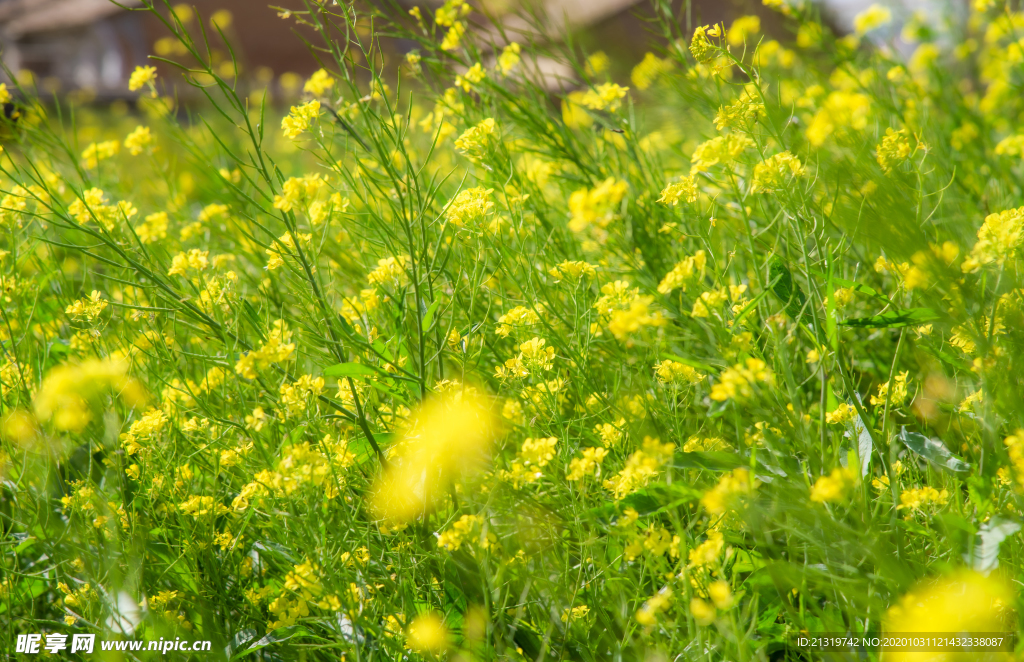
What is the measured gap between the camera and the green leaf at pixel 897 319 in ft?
3.77

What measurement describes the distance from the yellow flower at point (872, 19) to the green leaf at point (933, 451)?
2113 millimetres

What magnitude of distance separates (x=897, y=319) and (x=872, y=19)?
7.22 feet

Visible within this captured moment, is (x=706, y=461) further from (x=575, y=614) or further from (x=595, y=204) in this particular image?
(x=595, y=204)

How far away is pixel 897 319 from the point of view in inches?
46.6

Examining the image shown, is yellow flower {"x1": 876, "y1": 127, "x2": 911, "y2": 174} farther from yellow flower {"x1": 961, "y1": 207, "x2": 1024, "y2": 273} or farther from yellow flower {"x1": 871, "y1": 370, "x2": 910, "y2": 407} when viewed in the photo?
yellow flower {"x1": 871, "y1": 370, "x2": 910, "y2": 407}

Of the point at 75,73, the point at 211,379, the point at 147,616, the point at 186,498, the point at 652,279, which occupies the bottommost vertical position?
the point at 147,616

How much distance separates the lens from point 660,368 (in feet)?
3.91

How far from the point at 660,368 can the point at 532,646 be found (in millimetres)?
520

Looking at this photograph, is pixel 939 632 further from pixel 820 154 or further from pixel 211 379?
pixel 211 379

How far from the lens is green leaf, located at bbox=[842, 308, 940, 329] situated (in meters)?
1.15

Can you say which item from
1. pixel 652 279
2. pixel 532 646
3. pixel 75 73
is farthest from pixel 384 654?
pixel 75 73

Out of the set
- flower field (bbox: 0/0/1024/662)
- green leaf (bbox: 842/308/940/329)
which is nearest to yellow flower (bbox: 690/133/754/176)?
flower field (bbox: 0/0/1024/662)

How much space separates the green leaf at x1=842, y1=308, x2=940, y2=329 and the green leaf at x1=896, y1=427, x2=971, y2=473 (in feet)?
0.61

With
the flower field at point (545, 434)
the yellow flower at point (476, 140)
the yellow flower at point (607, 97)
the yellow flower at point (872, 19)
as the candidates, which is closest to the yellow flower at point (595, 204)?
the flower field at point (545, 434)
